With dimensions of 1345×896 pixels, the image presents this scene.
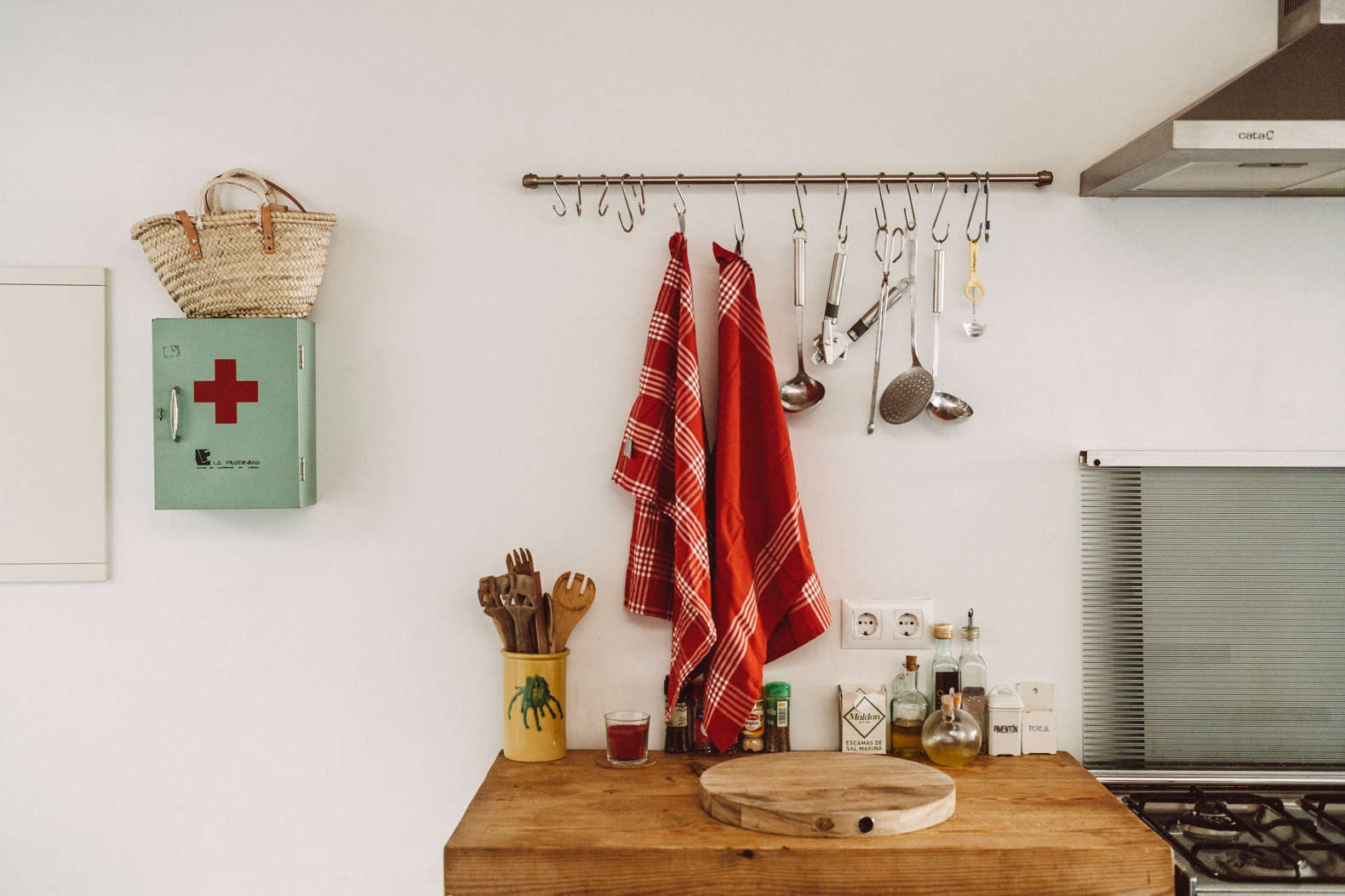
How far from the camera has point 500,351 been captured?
5.96 feet

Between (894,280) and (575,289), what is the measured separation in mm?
576

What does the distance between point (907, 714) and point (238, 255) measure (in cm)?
138

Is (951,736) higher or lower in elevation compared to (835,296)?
lower

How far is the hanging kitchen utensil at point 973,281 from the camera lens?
1780 millimetres

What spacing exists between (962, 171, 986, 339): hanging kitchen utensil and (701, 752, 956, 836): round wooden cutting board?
2.47ft

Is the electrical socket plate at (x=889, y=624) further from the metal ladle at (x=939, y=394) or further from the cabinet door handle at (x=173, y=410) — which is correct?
the cabinet door handle at (x=173, y=410)

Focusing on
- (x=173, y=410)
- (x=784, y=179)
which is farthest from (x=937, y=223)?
(x=173, y=410)

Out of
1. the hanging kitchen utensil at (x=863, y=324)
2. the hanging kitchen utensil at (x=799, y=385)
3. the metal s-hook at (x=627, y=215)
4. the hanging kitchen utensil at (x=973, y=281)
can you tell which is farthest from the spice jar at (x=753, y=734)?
A: the metal s-hook at (x=627, y=215)

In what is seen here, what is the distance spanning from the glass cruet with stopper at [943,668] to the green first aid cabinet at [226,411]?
1146mm

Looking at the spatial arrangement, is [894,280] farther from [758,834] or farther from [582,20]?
[758,834]

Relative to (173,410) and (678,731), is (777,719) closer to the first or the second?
(678,731)

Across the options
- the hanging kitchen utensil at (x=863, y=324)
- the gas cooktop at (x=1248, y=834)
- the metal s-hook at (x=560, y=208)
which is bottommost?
the gas cooktop at (x=1248, y=834)

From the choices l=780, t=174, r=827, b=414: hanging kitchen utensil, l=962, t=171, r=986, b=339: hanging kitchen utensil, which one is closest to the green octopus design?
l=780, t=174, r=827, b=414: hanging kitchen utensil

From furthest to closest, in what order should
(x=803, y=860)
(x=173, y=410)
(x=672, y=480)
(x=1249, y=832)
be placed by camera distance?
(x=672, y=480)
(x=173, y=410)
(x=1249, y=832)
(x=803, y=860)
